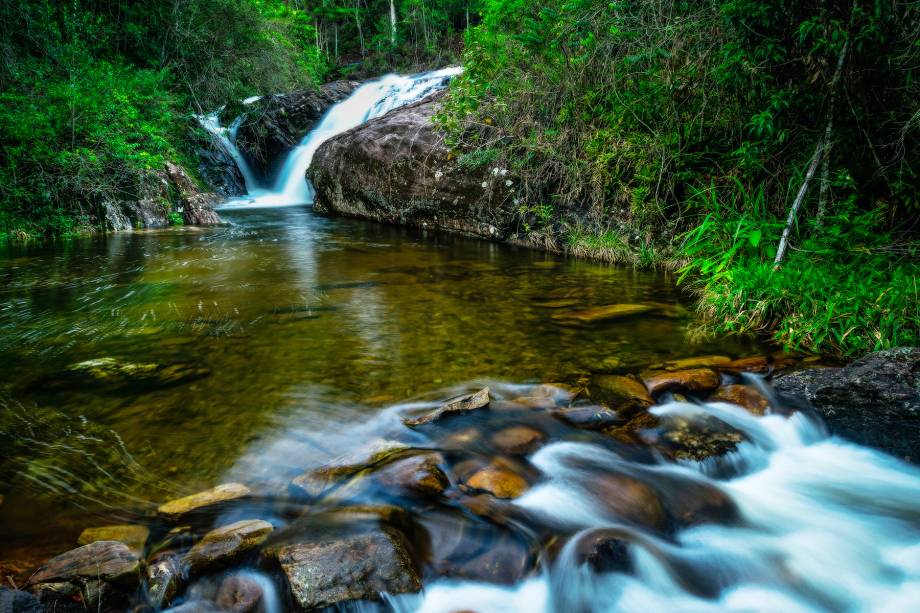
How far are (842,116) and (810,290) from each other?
56.5 inches

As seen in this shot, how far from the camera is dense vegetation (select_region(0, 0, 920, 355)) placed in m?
3.72

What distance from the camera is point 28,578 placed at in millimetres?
1659

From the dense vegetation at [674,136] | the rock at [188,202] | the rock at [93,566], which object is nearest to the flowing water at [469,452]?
the rock at [93,566]

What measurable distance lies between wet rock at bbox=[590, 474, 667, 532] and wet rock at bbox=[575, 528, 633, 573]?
0.19 m

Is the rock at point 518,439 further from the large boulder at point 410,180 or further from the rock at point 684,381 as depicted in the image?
the large boulder at point 410,180

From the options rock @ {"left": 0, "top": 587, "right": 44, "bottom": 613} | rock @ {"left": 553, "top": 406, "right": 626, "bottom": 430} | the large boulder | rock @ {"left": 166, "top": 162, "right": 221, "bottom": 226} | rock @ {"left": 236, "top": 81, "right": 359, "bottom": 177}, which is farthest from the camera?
rock @ {"left": 236, "top": 81, "right": 359, "bottom": 177}

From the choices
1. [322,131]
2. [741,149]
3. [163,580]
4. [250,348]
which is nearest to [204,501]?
[163,580]

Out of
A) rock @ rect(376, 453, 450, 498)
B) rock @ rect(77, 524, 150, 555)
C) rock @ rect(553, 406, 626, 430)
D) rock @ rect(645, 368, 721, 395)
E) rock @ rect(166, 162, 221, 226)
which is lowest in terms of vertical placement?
rock @ rect(77, 524, 150, 555)

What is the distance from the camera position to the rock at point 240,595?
1.68 m

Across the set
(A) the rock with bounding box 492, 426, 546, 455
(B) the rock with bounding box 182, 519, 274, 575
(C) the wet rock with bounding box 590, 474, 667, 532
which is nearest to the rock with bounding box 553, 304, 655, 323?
(A) the rock with bounding box 492, 426, 546, 455

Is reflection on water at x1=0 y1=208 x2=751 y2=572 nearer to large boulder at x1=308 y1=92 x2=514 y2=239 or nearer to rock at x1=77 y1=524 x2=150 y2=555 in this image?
rock at x1=77 y1=524 x2=150 y2=555

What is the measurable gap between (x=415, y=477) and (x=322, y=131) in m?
14.8

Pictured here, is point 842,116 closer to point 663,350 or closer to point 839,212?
point 839,212

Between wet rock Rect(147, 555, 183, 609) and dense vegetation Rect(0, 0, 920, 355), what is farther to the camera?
dense vegetation Rect(0, 0, 920, 355)
